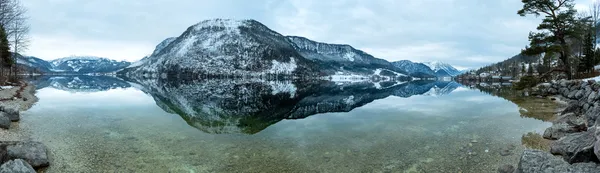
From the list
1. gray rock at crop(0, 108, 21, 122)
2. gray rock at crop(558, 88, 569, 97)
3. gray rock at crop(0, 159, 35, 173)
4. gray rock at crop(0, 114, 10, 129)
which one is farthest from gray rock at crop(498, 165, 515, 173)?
gray rock at crop(558, 88, 569, 97)

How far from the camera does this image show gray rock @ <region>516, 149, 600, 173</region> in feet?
30.5

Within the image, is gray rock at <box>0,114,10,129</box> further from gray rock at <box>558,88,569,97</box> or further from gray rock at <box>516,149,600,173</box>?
gray rock at <box>558,88,569,97</box>

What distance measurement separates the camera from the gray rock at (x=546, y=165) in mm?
9281

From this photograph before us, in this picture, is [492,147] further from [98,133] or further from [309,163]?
[98,133]

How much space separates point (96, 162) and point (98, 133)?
7764 mm

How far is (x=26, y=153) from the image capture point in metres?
13.5

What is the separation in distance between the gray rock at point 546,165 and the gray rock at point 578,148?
1.13 m

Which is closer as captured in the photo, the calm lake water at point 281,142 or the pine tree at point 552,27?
the calm lake water at point 281,142

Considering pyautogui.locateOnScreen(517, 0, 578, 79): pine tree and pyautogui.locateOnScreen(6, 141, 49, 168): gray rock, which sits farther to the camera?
pyautogui.locateOnScreen(517, 0, 578, 79): pine tree

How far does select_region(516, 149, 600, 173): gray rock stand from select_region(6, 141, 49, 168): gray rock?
1941 cm

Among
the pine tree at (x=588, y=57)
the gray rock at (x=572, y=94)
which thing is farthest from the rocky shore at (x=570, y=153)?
the pine tree at (x=588, y=57)

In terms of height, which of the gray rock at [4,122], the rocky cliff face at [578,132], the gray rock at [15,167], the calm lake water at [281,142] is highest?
the rocky cliff face at [578,132]

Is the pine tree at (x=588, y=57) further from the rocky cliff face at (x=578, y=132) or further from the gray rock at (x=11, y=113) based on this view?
the gray rock at (x=11, y=113)

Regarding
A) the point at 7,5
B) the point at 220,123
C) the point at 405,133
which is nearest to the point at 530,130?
the point at 405,133
